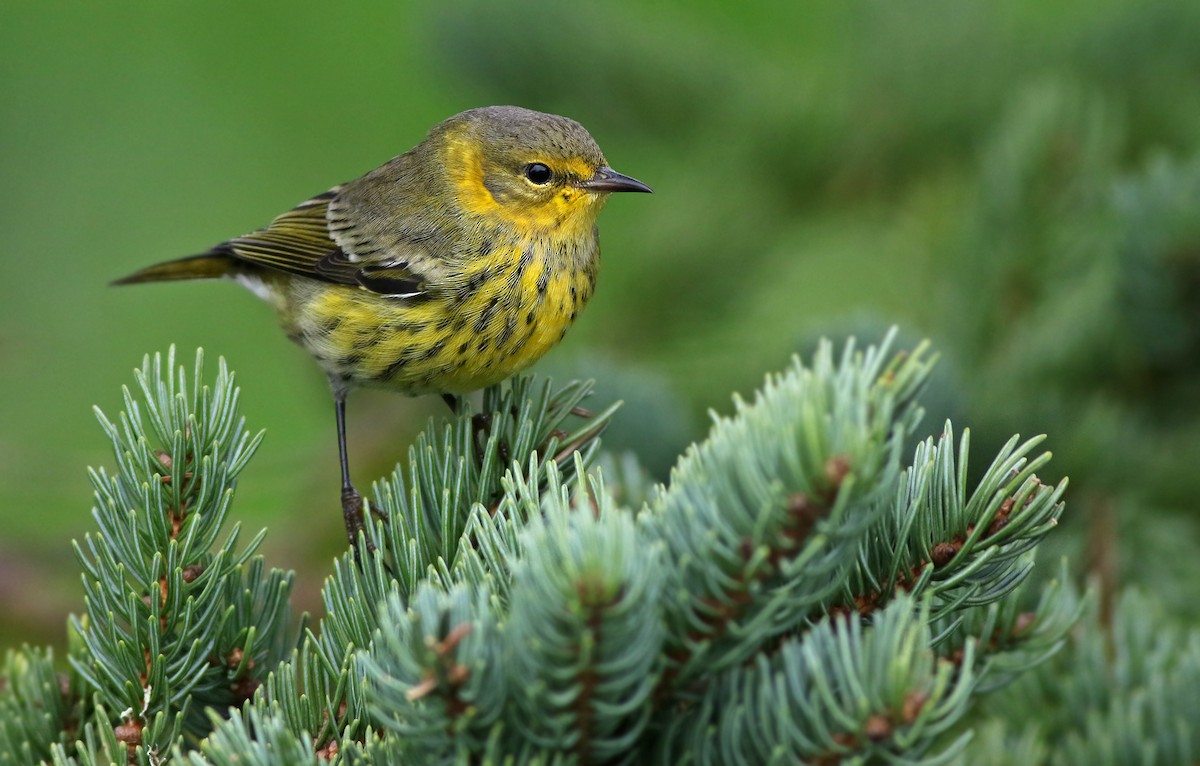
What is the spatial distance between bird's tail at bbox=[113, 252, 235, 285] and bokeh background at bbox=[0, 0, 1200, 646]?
1.46 ft

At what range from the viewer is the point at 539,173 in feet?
10.6

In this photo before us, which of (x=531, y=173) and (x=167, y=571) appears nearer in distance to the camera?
(x=167, y=571)

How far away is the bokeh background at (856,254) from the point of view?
8.61 ft

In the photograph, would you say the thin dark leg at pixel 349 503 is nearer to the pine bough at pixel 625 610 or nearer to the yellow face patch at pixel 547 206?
the yellow face patch at pixel 547 206

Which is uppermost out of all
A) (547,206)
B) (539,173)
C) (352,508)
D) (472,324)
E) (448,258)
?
(539,173)

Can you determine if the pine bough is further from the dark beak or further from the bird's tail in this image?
the bird's tail

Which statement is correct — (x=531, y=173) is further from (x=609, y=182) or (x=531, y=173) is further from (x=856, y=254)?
(x=856, y=254)

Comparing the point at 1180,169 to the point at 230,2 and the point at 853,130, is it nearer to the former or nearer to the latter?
the point at 853,130

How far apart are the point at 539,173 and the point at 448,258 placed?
0.37 meters

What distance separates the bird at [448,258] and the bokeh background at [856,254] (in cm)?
23

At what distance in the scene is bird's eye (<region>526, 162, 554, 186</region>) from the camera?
3.22 meters

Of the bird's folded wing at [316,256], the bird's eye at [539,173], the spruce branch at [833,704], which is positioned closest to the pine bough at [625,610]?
the spruce branch at [833,704]

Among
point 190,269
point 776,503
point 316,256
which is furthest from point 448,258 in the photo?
point 776,503

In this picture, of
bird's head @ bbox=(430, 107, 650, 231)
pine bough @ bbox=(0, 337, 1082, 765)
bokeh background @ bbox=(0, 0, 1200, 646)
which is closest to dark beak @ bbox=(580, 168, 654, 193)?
bird's head @ bbox=(430, 107, 650, 231)
